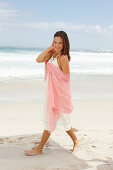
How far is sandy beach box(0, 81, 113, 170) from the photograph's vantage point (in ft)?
11.4

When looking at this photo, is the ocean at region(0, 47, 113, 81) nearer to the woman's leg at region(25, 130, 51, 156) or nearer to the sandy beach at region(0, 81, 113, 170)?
the sandy beach at region(0, 81, 113, 170)

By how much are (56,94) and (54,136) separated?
4.23 ft

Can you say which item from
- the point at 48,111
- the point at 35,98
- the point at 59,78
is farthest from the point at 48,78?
the point at 35,98

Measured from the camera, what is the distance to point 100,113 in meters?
6.42

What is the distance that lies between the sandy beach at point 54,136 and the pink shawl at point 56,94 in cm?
53

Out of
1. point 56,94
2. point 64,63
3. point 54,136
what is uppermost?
point 64,63

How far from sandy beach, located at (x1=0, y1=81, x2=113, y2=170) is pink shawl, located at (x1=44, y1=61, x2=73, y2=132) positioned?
0.53 meters

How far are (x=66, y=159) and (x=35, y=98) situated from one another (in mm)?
4352

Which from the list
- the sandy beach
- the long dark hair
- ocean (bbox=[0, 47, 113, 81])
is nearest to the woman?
the long dark hair

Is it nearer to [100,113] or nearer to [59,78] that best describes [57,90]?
[59,78]

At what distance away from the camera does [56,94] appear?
363cm

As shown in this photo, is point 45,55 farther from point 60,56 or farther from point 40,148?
point 40,148

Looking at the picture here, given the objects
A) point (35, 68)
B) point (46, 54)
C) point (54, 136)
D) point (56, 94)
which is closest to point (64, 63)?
point (46, 54)

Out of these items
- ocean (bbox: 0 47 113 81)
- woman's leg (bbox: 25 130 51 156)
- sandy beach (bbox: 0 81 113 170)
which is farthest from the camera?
ocean (bbox: 0 47 113 81)
